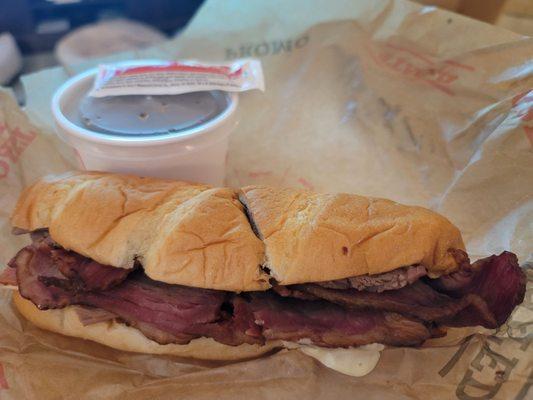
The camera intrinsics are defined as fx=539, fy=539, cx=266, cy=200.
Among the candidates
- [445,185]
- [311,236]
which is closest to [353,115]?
[445,185]

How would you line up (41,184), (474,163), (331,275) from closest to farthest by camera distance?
(331,275) → (41,184) → (474,163)

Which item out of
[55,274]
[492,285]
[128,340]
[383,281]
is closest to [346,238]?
[383,281]

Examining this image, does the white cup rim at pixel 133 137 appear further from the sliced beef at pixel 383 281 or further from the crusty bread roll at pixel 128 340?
the sliced beef at pixel 383 281

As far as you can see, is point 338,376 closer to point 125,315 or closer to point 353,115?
point 125,315

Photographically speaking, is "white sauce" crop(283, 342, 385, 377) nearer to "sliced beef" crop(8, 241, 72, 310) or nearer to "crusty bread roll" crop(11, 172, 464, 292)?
"crusty bread roll" crop(11, 172, 464, 292)

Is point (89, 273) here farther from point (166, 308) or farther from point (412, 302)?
point (412, 302)

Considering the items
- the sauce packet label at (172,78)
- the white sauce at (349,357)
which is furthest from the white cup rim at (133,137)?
the white sauce at (349,357)

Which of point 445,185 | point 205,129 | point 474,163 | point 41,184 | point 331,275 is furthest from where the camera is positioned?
point 445,185
